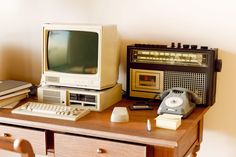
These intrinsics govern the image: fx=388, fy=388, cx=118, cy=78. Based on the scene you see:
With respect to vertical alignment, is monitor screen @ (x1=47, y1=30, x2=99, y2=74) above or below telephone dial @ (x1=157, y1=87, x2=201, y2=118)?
above

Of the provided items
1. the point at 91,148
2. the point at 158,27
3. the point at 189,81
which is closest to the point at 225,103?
the point at 189,81

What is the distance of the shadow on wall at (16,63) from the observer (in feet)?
8.10

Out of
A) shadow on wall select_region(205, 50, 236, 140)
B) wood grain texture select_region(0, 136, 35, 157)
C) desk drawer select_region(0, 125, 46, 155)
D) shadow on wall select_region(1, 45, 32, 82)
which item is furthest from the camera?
shadow on wall select_region(1, 45, 32, 82)

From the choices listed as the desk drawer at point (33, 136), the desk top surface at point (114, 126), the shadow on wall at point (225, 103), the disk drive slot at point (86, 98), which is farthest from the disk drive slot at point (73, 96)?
the shadow on wall at point (225, 103)

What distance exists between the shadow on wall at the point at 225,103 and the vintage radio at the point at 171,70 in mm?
73

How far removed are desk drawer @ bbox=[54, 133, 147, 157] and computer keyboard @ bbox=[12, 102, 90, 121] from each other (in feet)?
0.35

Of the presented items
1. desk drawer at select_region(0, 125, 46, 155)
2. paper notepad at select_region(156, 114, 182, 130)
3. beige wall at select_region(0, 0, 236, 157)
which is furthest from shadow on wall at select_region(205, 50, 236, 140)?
desk drawer at select_region(0, 125, 46, 155)

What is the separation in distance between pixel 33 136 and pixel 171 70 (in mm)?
764

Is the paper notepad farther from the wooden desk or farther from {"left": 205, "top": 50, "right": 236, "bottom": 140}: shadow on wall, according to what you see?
{"left": 205, "top": 50, "right": 236, "bottom": 140}: shadow on wall

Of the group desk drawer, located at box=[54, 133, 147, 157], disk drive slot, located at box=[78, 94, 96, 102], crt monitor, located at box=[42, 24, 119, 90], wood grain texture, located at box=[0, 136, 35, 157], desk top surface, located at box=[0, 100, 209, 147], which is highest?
crt monitor, located at box=[42, 24, 119, 90]

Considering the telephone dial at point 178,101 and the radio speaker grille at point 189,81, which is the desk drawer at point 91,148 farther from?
the radio speaker grille at point 189,81

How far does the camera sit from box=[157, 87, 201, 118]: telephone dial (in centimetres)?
177

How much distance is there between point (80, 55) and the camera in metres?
1.98

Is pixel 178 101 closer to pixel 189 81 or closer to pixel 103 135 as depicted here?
pixel 189 81
